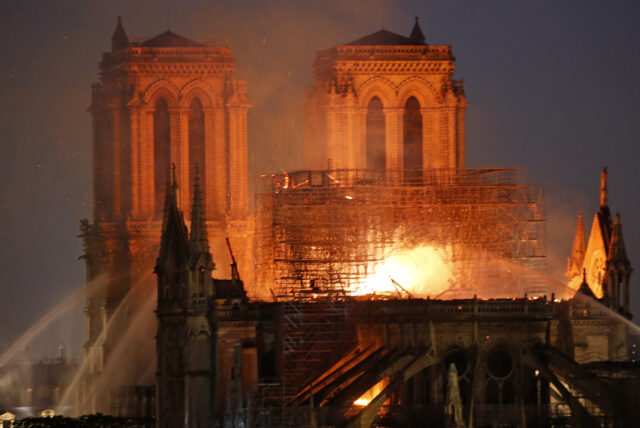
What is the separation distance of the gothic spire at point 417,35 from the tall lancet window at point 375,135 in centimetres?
399

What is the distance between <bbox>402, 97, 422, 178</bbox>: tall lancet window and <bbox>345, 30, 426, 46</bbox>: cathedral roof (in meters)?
2.75

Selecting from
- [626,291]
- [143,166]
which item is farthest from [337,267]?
[143,166]

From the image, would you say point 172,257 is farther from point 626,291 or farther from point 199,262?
point 626,291

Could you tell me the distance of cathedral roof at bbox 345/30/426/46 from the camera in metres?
115

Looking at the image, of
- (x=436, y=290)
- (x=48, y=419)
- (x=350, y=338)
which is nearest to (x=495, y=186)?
(x=436, y=290)

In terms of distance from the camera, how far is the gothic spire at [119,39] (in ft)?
398

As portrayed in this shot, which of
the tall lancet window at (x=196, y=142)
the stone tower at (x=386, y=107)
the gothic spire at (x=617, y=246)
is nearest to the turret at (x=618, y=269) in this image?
the gothic spire at (x=617, y=246)

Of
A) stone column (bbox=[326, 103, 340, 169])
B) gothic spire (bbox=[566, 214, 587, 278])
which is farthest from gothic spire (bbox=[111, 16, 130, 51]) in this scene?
gothic spire (bbox=[566, 214, 587, 278])

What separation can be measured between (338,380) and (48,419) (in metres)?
15.0

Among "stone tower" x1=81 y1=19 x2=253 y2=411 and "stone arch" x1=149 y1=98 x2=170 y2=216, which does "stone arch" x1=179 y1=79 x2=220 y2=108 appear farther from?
"stone arch" x1=149 y1=98 x2=170 y2=216

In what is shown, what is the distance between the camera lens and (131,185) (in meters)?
120

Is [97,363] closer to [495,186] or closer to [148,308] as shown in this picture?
[148,308]

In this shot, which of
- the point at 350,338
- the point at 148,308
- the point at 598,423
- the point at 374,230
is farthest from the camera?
the point at 148,308

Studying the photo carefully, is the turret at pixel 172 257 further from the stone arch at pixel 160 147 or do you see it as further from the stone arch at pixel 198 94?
the stone arch at pixel 160 147
